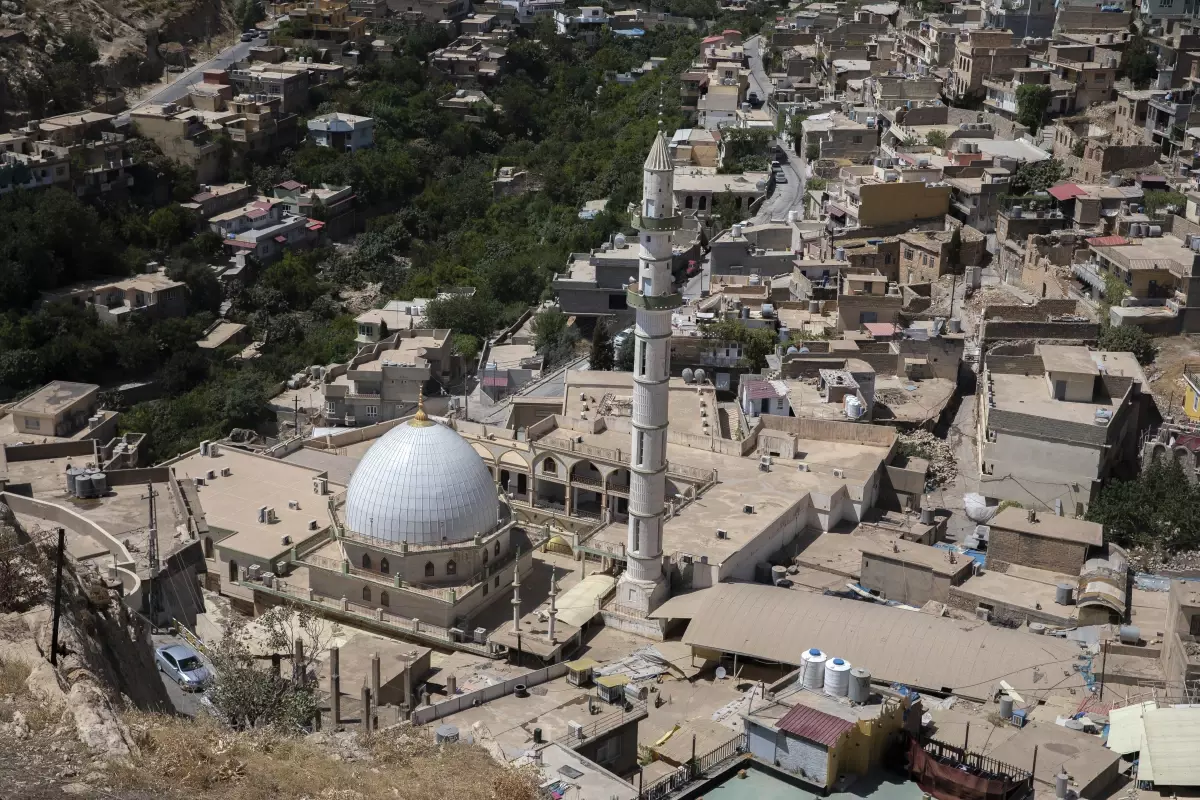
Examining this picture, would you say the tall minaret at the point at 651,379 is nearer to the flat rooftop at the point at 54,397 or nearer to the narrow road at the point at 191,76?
the flat rooftop at the point at 54,397

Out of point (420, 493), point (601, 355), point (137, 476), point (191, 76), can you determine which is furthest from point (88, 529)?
point (191, 76)

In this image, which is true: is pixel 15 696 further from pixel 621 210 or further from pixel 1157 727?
pixel 621 210

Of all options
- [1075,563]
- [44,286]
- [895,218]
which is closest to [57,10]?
[44,286]

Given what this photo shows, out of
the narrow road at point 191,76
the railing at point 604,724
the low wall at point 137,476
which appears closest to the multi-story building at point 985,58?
the narrow road at point 191,76

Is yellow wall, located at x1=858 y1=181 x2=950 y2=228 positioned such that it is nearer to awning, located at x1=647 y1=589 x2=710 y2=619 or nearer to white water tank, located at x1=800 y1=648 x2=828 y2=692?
awning, located at x1=647 y1=589 x2=710 y2=619

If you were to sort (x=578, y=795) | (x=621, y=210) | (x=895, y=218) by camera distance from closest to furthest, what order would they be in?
1. (x=578, y=795)
2. (x=895, y=218)
3. (x=621, y=210)

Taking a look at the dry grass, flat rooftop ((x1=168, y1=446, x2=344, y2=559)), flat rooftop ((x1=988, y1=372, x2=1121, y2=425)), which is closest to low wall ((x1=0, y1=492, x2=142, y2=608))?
flat rooftop ((x1=168, y1=446, x2=344, y2=559))

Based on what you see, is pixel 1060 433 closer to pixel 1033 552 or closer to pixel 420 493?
pixel 1033 552

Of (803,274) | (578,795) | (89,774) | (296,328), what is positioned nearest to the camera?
(89,774)
